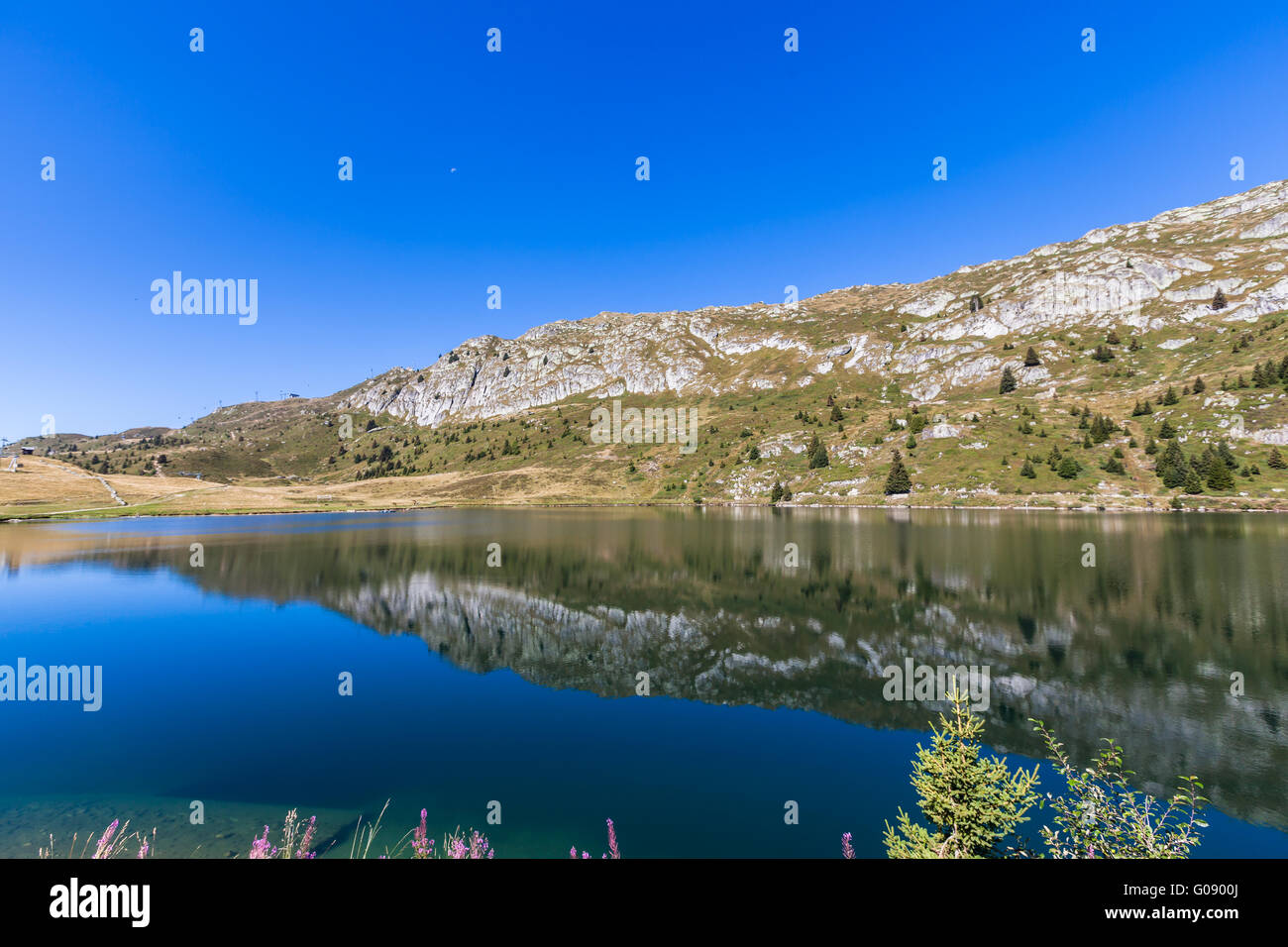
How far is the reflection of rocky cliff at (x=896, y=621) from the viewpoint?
20516 mm

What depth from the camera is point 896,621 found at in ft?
110

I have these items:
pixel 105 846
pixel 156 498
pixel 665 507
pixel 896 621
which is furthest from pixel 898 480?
pixel 156 498

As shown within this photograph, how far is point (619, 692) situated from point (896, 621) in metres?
19.6

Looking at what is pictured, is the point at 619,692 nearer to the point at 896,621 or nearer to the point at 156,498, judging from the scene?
the point at 896,621

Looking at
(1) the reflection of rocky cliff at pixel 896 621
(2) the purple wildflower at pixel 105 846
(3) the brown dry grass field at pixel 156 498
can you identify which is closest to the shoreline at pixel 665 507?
(3) the brown dry grass field at pixel 156 498

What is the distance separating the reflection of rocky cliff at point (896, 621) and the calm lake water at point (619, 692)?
0.76 feet

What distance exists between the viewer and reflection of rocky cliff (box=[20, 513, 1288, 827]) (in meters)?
20.5

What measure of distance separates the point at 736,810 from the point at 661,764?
3543 millimetres

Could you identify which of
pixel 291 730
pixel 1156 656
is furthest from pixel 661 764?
pixel 1156 656

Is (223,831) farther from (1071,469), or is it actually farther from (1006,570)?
(1071,469)

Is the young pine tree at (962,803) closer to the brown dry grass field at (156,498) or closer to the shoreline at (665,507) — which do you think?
the shoreline at (665,507)

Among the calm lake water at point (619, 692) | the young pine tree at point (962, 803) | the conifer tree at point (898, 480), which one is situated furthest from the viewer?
the conifer tree at point (898, 480)

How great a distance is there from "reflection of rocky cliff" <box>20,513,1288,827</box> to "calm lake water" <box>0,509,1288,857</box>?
231mm

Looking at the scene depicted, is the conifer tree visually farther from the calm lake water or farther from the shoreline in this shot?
the calm lake water
